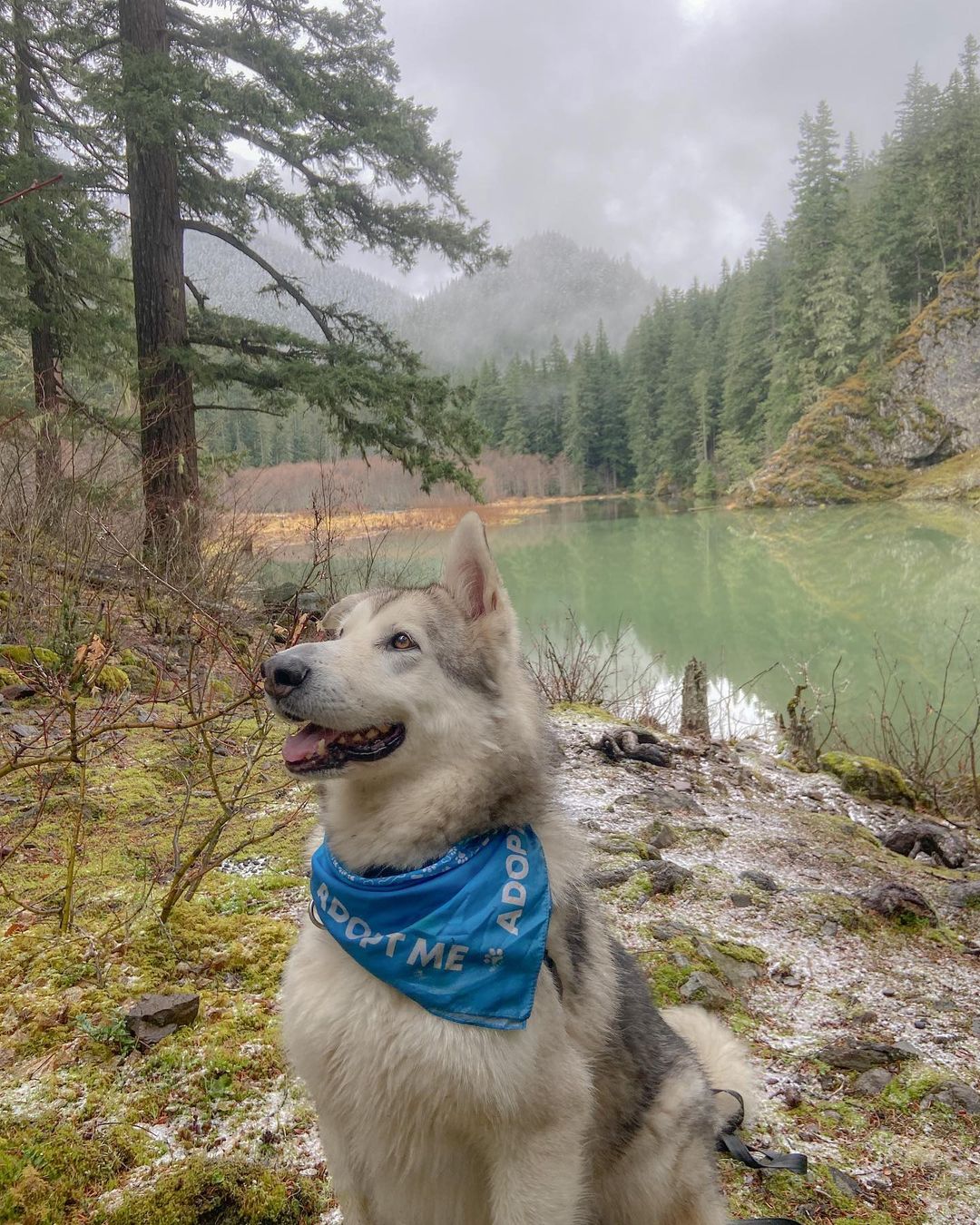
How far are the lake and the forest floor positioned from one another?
9.39ft

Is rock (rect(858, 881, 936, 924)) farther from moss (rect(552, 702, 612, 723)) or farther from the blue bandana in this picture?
moss (rect(552, 702, 612, 723))

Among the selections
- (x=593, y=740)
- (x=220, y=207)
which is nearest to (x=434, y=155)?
(x=220, y=207)

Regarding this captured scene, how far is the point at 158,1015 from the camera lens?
2.68m

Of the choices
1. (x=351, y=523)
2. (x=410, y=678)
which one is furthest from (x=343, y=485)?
(x=410, y=678)

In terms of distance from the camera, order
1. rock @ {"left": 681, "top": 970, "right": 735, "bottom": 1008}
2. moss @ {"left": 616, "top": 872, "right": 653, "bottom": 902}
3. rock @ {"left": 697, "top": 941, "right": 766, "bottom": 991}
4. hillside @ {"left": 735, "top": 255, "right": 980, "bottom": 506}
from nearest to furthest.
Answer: rock @ {"left": 681, "top": 970, "right": 735, "bottom": 1008} → rock @ {"left": 697, "top": 941, "right": 766, "bottom": 991} → moss @ {"left": 616, "top": 872, "right": 653, "bottom": 902} → hillside @ {"left": 735, "top": 255, "right": 980, "bottom": 506}

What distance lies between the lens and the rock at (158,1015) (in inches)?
104

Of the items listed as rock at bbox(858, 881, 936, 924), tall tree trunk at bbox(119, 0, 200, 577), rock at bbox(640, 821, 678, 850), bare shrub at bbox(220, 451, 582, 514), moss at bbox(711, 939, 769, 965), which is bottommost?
rock at bbox(858, 881, 936, 924)

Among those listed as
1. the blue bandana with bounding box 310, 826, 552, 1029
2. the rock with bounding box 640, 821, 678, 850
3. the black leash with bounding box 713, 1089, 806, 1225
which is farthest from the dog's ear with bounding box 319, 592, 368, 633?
the rock with bounding box 640, 821, 678, 850

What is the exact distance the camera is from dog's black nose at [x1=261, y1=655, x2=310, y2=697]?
1.92 m

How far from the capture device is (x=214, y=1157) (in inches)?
89.4

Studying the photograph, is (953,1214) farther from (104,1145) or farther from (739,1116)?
(104,1145)

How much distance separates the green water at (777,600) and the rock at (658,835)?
283cm

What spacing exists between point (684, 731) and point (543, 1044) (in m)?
7.40

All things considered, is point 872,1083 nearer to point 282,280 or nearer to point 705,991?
point 705,991
